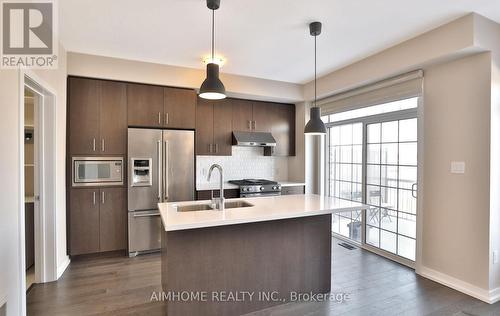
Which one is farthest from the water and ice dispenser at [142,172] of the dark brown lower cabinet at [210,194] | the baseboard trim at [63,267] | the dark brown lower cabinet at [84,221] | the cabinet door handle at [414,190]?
the cabinet door handle at [414,190]

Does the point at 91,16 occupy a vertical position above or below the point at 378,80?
above

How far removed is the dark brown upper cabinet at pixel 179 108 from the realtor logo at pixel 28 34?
1.41m

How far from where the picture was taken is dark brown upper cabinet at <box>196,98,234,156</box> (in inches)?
172

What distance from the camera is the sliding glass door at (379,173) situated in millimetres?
3398

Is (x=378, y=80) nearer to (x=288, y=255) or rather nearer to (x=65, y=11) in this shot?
(x=288, y=255)

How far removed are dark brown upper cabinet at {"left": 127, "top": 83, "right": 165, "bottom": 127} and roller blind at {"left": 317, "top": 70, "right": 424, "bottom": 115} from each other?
2748 mm

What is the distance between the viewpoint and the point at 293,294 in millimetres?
2547

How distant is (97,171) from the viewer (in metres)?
3.55

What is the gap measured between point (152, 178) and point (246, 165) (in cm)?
187

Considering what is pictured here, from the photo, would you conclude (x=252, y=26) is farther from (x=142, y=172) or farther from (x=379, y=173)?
(x=379, y=173)

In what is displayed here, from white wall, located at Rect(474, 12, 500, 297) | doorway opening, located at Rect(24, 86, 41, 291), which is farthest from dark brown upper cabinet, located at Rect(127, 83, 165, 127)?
white wall, located at Rect(474, 12, 500, 297)

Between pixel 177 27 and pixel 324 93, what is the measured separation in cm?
256

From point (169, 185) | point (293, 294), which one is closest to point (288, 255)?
point (293, 294)

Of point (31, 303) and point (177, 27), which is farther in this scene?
point (177, 27)
